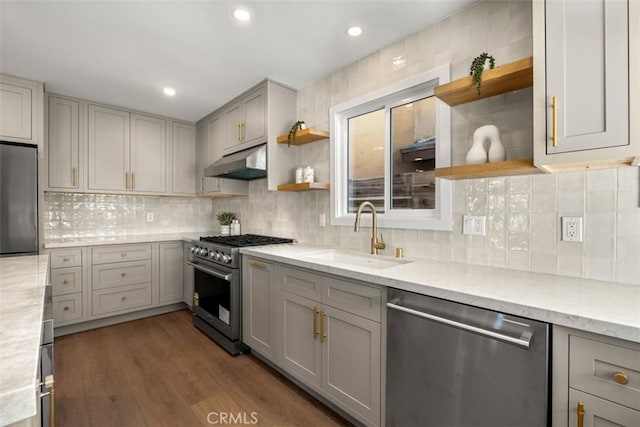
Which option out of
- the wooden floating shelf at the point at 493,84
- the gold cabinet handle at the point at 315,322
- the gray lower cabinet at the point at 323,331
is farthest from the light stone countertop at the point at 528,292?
the wooden floating shelf at the point at 493,84

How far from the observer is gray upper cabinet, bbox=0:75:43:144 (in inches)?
103

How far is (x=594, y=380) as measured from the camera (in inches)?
37.2

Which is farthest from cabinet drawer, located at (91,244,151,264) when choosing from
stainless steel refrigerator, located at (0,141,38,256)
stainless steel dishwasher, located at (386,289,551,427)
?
stainless steel dishwasher, located at (386,289,551,427)

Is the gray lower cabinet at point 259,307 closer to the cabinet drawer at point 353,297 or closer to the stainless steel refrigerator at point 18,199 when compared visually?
the cabinet drawer at point 353,297

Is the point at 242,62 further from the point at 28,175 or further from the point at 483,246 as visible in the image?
the point at 483,246

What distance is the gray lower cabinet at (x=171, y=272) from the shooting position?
3.57 m

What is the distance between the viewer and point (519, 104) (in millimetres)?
1605

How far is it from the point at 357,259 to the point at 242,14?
183 cm

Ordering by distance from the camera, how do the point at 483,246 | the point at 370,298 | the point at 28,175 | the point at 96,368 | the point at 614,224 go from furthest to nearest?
the point at 28,175
the point at 96,368
the point at 483,246
the point at 370,298
the point at 614,224

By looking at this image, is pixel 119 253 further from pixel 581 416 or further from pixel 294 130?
pixel 581 416

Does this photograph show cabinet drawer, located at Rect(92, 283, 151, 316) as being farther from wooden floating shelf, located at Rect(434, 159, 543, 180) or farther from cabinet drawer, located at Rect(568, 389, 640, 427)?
cabinet drawer, located at Rect(568, 389, 640, 427)

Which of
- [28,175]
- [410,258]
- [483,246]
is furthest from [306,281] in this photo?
[28,175]

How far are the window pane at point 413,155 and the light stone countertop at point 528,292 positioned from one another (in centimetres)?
58

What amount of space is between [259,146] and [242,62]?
0.76m
